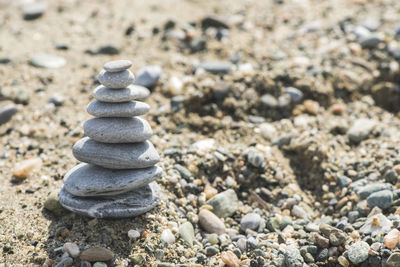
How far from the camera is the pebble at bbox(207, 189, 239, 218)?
478cm

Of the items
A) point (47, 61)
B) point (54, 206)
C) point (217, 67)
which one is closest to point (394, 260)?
point (54, 206)

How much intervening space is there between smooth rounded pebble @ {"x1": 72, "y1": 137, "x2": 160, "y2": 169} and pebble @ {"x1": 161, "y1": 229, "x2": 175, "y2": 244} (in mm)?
674

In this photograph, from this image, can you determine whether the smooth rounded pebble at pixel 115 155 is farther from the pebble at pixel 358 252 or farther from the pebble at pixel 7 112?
the pebble at pixel 7 112

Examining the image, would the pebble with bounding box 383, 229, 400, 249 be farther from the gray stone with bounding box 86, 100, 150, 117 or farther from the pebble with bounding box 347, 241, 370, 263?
the gray stone with bounding box 86, 100, 150, 117

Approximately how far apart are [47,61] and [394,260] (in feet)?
19.0

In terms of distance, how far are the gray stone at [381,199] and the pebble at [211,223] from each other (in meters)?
1.57

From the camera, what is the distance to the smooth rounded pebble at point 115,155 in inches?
166

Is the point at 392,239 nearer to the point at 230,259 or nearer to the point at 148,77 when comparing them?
the point at 230,259

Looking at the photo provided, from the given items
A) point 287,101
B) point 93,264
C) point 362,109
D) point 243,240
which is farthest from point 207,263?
point 362,109

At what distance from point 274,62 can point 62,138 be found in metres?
3.48

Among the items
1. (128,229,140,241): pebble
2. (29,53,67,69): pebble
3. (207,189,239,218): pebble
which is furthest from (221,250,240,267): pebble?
(29,53,67,69): pebble

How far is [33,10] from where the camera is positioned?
A: 8.70 metres

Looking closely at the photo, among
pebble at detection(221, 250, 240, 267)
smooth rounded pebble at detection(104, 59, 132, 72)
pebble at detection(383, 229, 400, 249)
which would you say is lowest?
pebble at detection(221, 250, 240, 267)

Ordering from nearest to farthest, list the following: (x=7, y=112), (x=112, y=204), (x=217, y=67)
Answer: (x=112, y=204) < (x=7, y=112) < (x=217, y=67)
